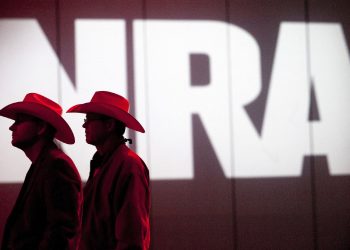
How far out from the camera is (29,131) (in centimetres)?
297

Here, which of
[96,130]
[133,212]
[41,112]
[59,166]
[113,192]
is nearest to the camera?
→ [133,212]

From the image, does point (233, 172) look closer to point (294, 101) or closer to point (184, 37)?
point (294, 101)

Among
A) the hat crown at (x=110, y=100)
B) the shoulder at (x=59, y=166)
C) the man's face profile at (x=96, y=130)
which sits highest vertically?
the hat crown at (x=110, y=100)

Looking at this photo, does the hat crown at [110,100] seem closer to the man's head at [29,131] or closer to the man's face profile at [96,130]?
the man's face profile at [96,130]

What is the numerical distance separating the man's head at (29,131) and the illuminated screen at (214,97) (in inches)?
95.7

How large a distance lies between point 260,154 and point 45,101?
3063 millimetres

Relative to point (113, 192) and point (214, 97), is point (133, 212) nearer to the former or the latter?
point (113, 192)

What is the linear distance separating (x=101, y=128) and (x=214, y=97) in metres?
2.91

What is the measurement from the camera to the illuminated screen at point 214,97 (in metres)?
5.46

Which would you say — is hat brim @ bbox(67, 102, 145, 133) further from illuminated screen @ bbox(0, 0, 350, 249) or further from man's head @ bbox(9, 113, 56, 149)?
illuminated screen @ bbox(0, 0, 350, 249)

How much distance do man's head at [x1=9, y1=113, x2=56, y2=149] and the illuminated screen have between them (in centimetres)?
243

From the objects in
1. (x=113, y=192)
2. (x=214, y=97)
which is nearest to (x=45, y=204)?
(x=113, y=192)

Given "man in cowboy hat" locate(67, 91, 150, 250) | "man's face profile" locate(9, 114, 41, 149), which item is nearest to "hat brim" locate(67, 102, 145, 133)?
"man in cowboy hat" locate(67, 91, 150, 250)

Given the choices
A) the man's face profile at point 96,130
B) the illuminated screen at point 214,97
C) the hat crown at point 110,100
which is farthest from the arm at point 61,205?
the illuminated screen at point 214,97
